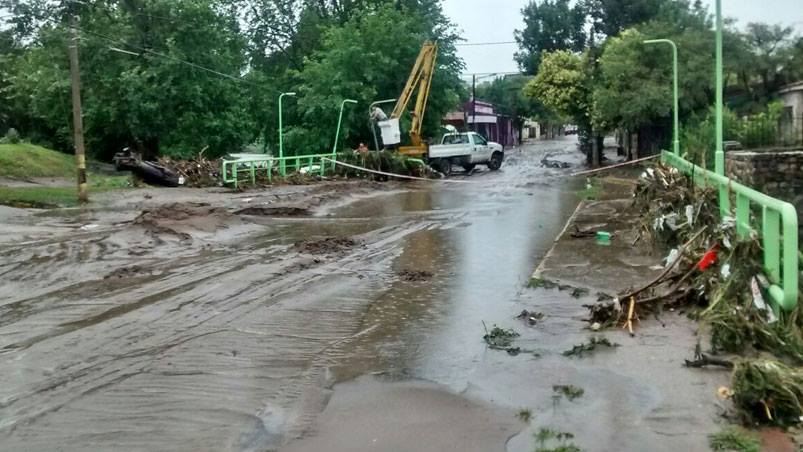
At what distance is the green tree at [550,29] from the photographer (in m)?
61.2

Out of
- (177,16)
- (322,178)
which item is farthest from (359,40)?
(322,178)

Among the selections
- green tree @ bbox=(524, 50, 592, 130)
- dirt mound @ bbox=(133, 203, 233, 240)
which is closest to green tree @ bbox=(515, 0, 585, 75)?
green tree @ bbox=(524, 50, 592, 130)

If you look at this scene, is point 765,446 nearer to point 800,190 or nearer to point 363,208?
point 800,190

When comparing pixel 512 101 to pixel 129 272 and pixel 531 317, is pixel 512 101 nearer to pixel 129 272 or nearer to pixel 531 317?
pixel 129 272

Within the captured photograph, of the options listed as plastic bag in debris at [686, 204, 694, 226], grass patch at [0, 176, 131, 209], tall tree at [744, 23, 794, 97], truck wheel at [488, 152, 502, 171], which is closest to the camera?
plastic bag in debris at [686, 204, 694, 226]

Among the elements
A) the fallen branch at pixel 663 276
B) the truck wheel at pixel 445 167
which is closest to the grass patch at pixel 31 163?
the truck wheel at pixel 445 167

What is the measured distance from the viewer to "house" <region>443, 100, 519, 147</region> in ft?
220

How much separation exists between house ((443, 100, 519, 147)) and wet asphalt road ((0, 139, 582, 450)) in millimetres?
43742

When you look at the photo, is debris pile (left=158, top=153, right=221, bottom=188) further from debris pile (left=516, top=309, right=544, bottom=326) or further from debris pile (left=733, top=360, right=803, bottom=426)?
debris pile (left=733, top=360, right=803, bottom=426)

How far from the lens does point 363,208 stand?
22.0 metres

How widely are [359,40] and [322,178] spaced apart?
1218 cm

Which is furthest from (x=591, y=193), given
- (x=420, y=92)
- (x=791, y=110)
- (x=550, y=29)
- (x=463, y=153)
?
(x=550, y=29)

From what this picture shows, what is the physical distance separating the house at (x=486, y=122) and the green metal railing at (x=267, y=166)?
22613 mm

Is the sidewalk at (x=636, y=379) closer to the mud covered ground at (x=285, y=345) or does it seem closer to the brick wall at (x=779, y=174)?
the mud covered ground at (x=285, y=345)
